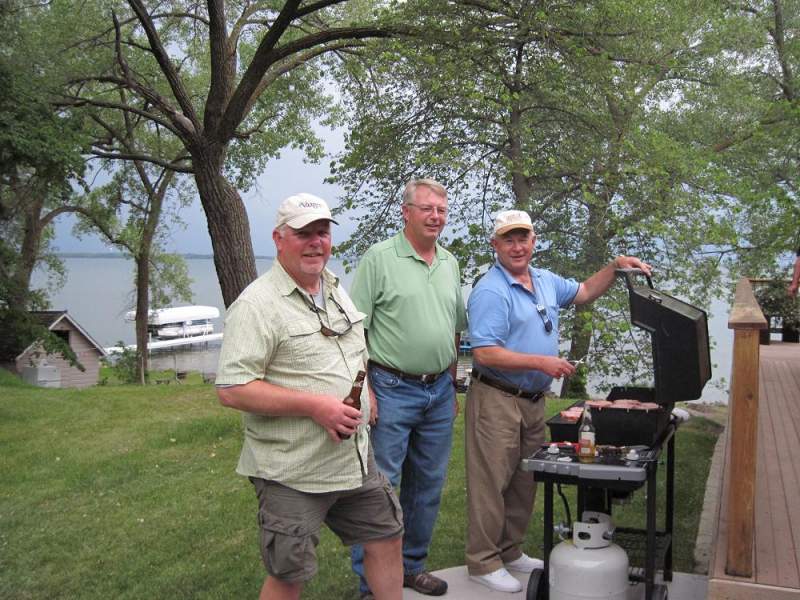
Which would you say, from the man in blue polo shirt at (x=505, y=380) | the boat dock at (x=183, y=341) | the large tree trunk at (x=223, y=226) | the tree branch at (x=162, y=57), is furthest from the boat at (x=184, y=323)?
the man in blue polo shirt at (x=505, y=380)

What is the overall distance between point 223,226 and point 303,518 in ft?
32.3

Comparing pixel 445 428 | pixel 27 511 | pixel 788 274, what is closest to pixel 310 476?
pixel 445 428

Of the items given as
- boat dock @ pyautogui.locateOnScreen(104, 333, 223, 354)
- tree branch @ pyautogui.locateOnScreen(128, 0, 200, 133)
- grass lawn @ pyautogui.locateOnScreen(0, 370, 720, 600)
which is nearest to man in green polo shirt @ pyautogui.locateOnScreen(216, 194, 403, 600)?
grass lawn @ pyautogui.locateOnScreen(0, 370, 720, 600)

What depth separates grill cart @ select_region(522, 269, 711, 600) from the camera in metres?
3.09

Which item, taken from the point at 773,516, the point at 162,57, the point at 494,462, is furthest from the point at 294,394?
the point at 162,57

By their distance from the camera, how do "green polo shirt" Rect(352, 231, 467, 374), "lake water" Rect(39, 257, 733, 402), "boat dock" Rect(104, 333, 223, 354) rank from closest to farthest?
"green polo shirt" Rect(352, 231, 467, 374) < "lake water" Rect(39, 257, 733, 402) < "boat dock" Rect(104, 333, 223, 354)

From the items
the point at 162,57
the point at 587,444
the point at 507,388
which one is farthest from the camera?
the point at 162,57

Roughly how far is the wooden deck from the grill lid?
1.15 feet

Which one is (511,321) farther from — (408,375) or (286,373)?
(286,373)

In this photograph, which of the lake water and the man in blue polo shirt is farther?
the lake water

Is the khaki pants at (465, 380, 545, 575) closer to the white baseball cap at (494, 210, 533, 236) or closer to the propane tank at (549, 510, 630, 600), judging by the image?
the propane tank at (549, 510, 630, 600)

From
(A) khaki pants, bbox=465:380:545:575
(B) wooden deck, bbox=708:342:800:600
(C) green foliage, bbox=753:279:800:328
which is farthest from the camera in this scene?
(C) green foliage, bbox=753:279:800:328

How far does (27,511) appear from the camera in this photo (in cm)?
627

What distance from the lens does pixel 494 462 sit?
3.82m
